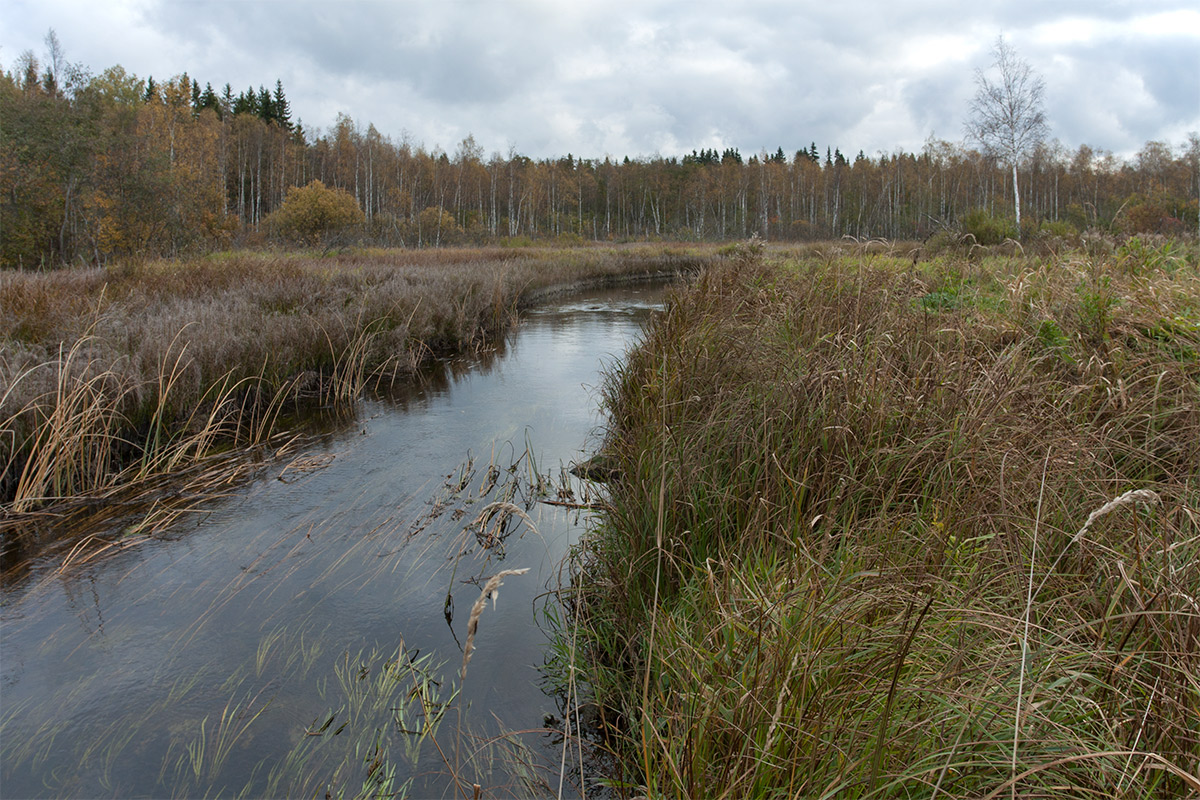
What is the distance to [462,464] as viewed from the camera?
5.55 m

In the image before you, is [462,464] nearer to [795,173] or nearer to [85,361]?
[85,361]

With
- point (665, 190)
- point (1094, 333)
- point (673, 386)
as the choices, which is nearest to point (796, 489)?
point (673, 386)

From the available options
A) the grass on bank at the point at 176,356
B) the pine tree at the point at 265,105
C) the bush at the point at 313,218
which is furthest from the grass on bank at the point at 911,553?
the pine tree at the point at 265,105

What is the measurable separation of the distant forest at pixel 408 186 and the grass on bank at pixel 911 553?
7563mm

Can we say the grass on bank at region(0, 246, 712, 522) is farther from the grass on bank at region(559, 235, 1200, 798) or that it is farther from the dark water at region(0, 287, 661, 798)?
the grass on bank at region(559, 235, 1200, 798)

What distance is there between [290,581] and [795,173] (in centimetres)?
6735

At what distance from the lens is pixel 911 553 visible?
235cm

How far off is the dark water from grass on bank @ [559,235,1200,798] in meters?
0.46

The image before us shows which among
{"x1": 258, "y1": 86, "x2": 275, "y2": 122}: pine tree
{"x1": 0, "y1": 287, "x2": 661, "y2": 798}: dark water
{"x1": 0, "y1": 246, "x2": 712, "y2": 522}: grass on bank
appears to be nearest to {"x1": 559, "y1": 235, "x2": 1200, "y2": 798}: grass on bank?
{"x1": 0, "y1": 287, "x2": 661, "y2": 798}: dark water

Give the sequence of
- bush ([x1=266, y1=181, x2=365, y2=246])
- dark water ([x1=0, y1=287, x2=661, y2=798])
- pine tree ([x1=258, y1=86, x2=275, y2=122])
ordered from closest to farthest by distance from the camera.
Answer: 1. dark water ([x1=0, y1=287, x2=661, y2=798])
2. bush ([x1=266, y1=181, x2=365, y2=246])
3. pine tree ([x1=258, y1=86, x2=275, y2=122])

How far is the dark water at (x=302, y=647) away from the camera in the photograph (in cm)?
240

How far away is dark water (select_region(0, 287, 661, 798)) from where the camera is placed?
94.7 inches

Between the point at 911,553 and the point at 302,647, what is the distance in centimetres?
276

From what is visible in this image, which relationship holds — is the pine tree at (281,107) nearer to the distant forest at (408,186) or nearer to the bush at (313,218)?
the distant forest at (408,186)
